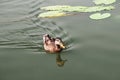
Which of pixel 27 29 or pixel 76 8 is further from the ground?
pixel 76 8

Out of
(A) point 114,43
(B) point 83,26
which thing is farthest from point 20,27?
(A) point 114,43

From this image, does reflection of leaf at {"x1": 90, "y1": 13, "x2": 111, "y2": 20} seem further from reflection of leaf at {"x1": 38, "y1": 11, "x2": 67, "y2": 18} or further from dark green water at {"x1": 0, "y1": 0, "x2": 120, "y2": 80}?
reflection of leaf at {"x1": 38, "y1": 11, "x2": 67, "y2": 18}

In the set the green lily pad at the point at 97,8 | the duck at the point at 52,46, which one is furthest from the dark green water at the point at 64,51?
the green lily pad at the point at 97,8

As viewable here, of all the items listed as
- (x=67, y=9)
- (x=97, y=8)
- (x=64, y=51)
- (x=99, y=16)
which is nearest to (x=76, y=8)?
(x=67, y=9)

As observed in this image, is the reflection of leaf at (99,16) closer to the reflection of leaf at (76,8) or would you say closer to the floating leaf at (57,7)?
the reflection of leaf at (76,8)

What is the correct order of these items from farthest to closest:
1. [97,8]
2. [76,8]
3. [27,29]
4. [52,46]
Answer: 1. [76,8]
2. [97,8]
3. [27,29]
4. [52,46]

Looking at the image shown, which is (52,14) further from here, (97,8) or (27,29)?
(97,8)

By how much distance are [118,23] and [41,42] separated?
219 cm

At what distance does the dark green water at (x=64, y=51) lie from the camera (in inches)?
242

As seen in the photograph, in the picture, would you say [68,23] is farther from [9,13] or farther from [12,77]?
[12,77]

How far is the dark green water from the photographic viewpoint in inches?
242

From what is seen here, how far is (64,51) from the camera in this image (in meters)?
7.02

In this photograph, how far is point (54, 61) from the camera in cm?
672

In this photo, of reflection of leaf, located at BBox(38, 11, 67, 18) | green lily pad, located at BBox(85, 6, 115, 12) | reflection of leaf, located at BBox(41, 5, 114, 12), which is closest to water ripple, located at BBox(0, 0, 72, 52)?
reflection of leaf, located at BBox(38, 11, 67, 18)
